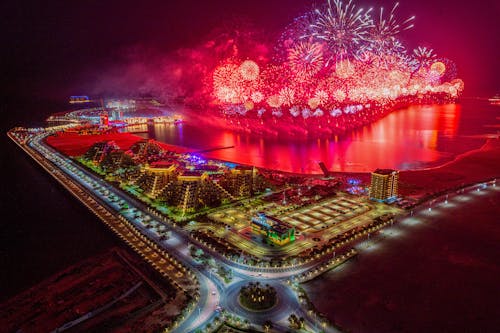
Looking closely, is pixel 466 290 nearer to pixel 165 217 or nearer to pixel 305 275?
pixel 305 275

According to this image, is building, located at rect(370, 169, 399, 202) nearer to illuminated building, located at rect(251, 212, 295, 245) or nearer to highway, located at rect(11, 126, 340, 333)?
illuminated building, located at rect(251, 212, 295, 245)

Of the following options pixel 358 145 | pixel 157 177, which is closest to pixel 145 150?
pixel 157 177

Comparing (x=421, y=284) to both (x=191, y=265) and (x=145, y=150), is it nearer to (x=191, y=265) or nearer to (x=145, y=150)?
(x=191, y=265)

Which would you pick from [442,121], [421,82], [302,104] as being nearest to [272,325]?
[302,104]

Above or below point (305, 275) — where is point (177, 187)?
above

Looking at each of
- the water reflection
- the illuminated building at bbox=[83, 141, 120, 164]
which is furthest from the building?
the illuminated building at bbox=[83, 141, 120, 164]
